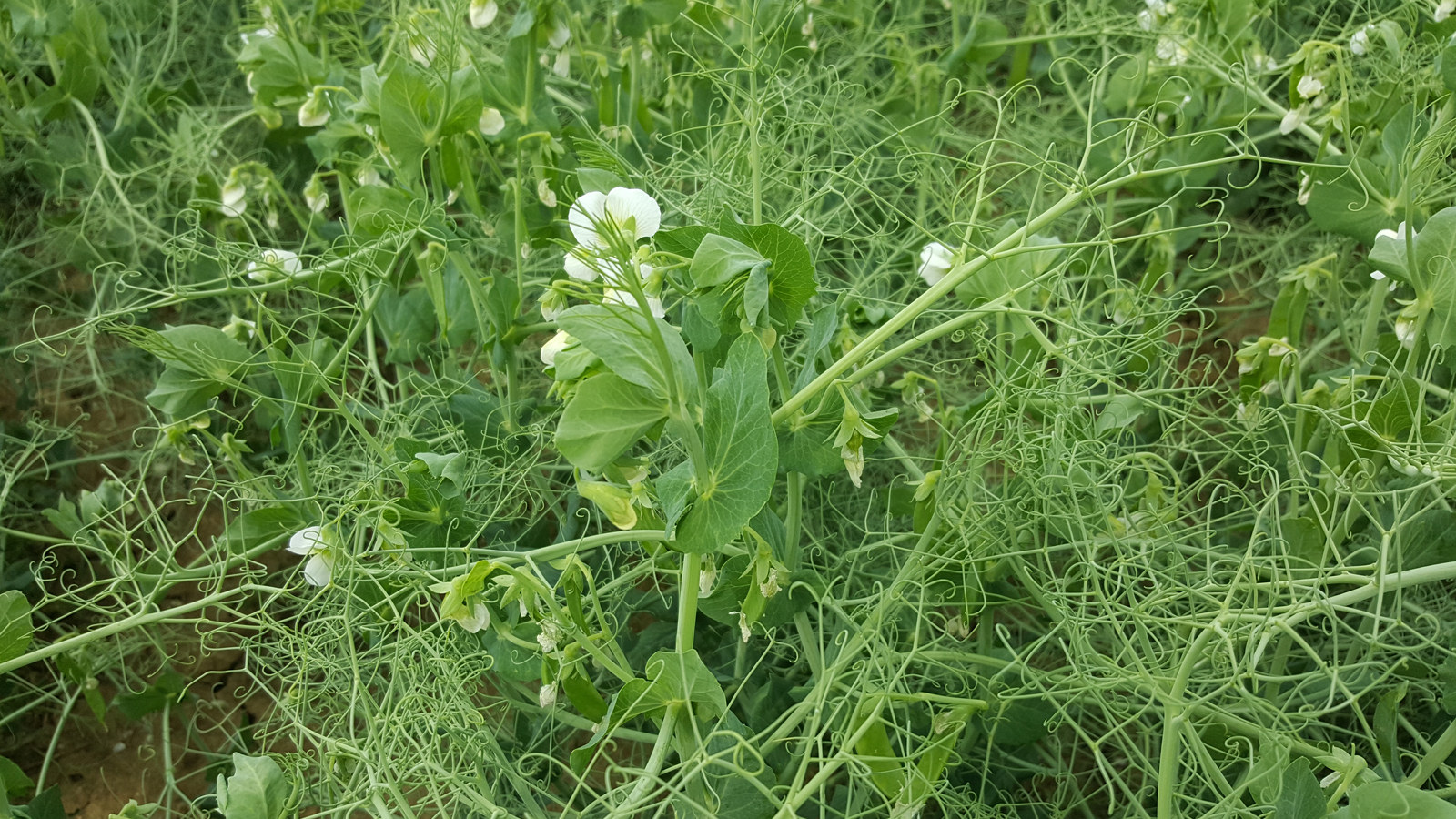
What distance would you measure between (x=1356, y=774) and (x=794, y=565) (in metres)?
0.48

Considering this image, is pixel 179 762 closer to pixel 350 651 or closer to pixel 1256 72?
pixel 350 651

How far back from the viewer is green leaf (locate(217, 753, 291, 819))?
2.92 feet

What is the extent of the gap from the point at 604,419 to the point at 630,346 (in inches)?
2.0

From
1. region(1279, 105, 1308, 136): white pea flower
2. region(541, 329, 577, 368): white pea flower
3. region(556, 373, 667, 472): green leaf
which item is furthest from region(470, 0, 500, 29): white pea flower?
region(1279, 105, 1308, 136): white pea flower

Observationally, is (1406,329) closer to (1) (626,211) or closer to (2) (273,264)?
(1) (626,211)

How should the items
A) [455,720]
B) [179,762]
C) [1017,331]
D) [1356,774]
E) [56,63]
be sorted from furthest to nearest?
[56,63] < [179,762] < [1017,331] < [455,720] < [1356,774]

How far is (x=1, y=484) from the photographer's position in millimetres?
1461

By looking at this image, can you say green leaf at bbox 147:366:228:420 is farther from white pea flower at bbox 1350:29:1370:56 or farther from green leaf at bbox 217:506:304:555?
white pea flower at bbox 1350:29:1370:56

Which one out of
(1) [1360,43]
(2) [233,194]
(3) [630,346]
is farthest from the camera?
(2) [233,194]

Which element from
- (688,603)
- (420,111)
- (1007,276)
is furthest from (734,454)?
(420,111)

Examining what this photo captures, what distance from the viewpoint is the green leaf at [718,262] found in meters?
0.80

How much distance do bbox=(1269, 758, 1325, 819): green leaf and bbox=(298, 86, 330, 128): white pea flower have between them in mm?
1243

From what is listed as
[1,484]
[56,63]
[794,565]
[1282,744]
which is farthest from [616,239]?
[56,63]

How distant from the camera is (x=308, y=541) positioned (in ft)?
3.28
